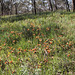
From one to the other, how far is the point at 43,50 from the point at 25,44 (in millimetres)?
958

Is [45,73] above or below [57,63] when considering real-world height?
below

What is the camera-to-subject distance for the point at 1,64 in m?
2.93

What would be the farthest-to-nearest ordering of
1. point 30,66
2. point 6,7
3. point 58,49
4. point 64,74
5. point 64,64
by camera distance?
point 6,7 < point 58,49 < point 30,66 < point 64,64 < point 64,74

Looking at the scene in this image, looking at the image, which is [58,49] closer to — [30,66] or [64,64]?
[64,64]

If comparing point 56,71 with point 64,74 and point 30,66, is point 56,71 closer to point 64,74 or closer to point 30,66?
point 64,74

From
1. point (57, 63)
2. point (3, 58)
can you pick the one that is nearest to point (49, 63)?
point (57, 63)

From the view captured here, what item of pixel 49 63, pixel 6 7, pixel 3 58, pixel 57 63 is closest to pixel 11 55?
pixel 3 58

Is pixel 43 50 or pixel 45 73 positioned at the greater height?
pixel 43 50

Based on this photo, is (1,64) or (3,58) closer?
(1,64)

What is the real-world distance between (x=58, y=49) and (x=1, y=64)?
6.47ft

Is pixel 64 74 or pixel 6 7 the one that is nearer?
pixel 64 74

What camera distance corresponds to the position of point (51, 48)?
11.0 ft

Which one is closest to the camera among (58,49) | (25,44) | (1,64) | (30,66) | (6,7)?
(30,66)

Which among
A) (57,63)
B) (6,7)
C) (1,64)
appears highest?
(6,7)
